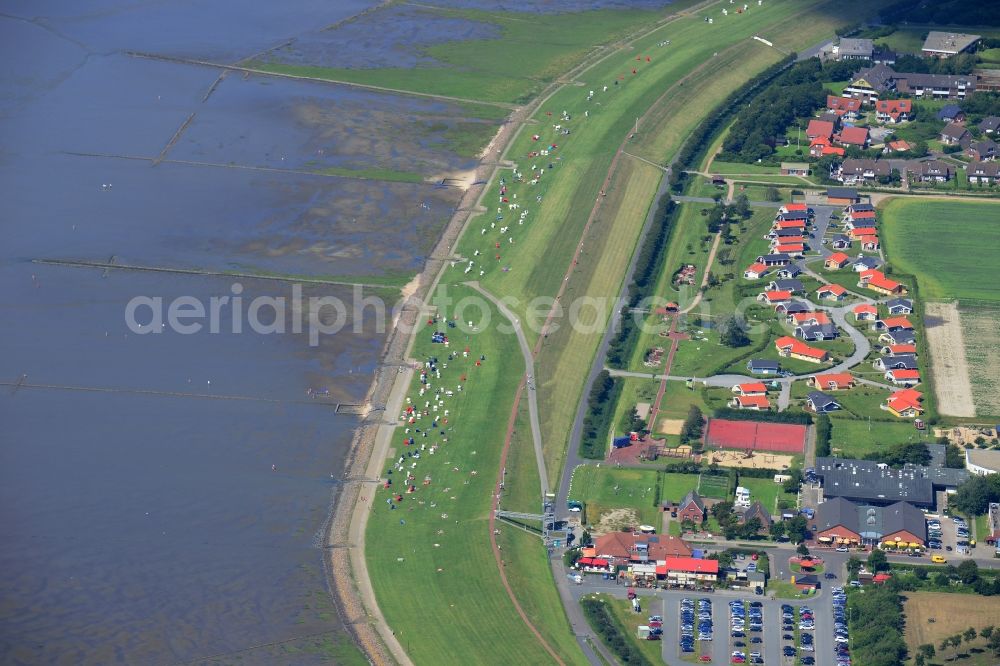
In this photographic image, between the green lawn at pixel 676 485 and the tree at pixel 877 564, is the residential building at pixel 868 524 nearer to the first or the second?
the tree at pixel 877 564

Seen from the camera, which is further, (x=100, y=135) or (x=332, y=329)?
(x=100, y=135)

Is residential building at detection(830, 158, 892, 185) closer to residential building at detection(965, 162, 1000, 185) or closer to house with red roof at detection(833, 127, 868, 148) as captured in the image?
house with red roof at detection(833, 127, 868, 148)

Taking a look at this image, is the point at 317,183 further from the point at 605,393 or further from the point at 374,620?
the point at 374,620

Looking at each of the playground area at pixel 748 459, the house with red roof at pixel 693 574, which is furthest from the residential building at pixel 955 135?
the house with red roof at pixel 693 574

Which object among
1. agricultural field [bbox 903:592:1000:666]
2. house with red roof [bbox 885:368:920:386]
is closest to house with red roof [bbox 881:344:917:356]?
house with red roof [bbox 885:368:920:386]

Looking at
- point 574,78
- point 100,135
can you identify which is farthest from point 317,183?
point 574,78

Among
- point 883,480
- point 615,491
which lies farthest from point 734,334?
point 615,491
